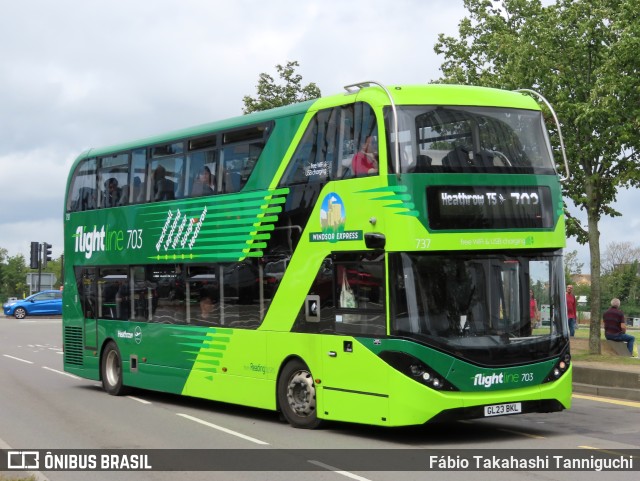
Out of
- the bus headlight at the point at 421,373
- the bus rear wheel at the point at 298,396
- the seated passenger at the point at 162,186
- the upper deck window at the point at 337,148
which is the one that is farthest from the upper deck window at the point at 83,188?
the bus headlight at the point at 421,373

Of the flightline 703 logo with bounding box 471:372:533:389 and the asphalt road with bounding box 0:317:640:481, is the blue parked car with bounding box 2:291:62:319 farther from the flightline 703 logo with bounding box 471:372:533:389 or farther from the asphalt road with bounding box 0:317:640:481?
the flightline 703 logo with bounding box 471:372:533:389

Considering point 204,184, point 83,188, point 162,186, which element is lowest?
point 204,184

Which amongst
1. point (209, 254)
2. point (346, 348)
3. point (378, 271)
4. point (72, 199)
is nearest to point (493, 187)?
point (378, 271)

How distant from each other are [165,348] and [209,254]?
7.44 ft

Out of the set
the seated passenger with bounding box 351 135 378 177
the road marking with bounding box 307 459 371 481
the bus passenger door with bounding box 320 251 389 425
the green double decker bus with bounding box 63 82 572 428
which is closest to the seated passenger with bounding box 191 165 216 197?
the green double decker bus with bounding box 63 82 572 428

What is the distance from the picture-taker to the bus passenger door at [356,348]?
12.6 meters

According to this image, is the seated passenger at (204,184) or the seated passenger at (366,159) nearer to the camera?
the seated passenger at (366,159)

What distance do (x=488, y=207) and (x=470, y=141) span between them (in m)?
0.84

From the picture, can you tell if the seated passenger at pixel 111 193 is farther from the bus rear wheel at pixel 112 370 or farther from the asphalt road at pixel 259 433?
the asphalt road at pixel 259 433

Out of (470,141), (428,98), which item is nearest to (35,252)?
(428,98)

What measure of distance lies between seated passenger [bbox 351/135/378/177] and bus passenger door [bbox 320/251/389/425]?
3.32 feet

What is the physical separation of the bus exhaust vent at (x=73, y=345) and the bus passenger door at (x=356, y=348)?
29.8ft

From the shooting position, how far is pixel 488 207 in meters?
12.7

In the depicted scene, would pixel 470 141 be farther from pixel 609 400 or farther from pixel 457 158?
pixel 609 400
